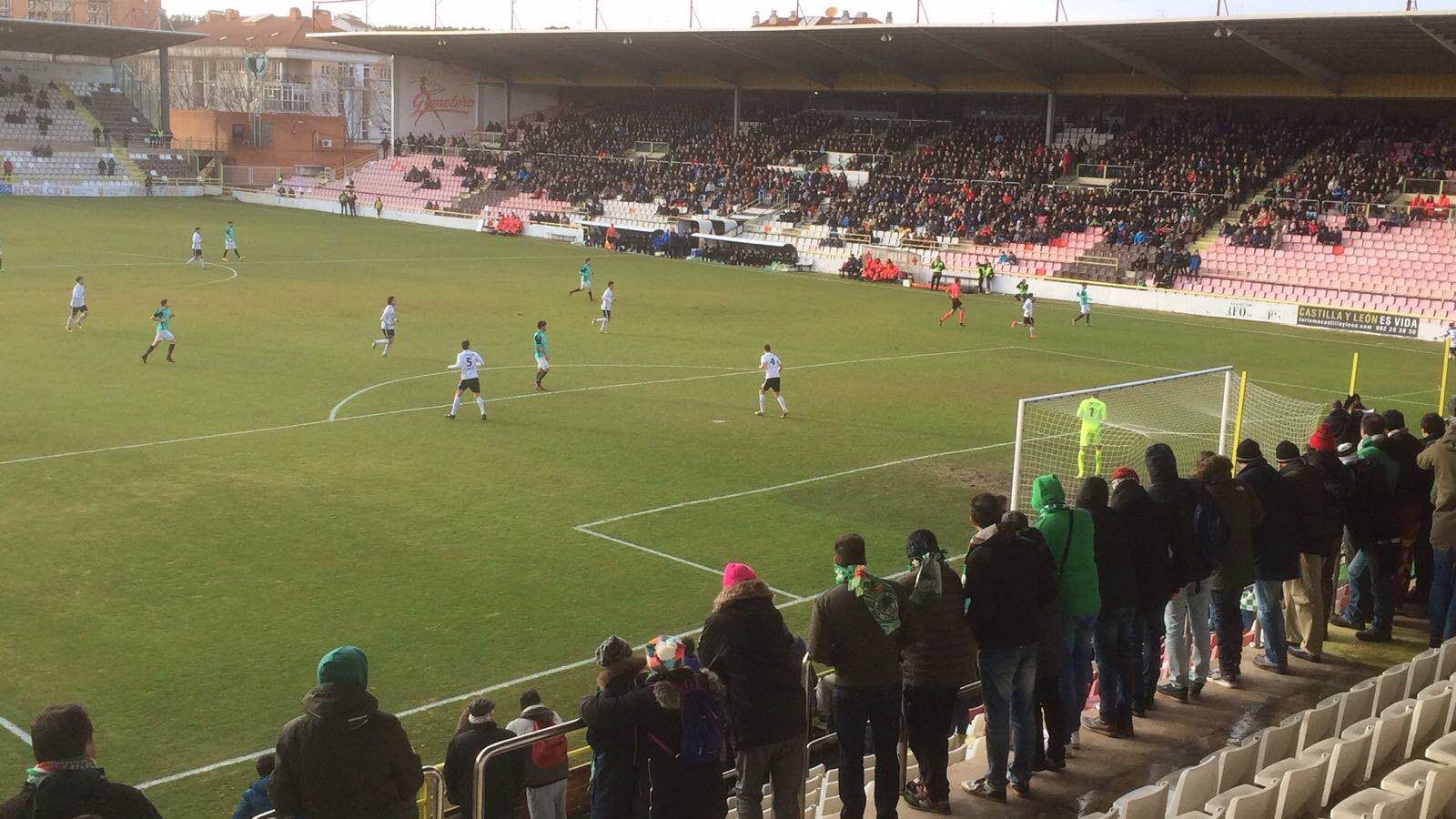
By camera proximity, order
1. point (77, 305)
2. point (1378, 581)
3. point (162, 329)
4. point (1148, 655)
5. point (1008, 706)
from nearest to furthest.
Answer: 1. point (1008, 706)
2. point (1148, 655)
3. point (1378, 581)
4. point (162, 329)
5. point (77, 305)

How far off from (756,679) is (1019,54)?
52306mm

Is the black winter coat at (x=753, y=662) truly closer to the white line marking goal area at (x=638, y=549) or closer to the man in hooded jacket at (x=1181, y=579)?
the man in hooded jacket at (x=1181, y=579)

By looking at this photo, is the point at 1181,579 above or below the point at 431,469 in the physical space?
above

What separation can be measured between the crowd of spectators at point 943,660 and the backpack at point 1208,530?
18 millimetres

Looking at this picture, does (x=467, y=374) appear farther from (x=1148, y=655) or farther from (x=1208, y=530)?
(x=1208, y=530)

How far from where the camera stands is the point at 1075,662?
Result: 8797mm

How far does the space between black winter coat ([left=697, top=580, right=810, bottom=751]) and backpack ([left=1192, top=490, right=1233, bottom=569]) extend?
3.73 m

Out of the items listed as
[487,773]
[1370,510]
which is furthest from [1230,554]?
[487,773]

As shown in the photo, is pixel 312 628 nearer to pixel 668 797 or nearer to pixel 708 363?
pixel 668 797

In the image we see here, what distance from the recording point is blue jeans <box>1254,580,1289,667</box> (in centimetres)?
1016

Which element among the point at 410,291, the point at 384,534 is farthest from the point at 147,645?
the point at 410,291

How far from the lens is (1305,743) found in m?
7.73

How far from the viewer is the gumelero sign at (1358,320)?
4038cm

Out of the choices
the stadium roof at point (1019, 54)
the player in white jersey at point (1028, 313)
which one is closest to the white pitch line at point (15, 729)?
the player in white jersey at point (1028, 313)
